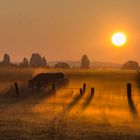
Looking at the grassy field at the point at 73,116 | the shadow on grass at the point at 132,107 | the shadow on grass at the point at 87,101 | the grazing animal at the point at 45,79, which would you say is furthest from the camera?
the grazing animal at the point at 45,79

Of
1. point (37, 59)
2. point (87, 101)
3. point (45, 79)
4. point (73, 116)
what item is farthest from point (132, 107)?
point (37, 59)

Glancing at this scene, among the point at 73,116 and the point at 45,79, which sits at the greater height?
the point at 45,79

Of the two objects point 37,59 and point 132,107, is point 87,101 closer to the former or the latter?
point 132,107

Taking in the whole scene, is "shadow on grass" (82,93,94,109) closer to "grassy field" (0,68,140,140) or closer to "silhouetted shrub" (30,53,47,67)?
"grassy field" (0,68,140,140)

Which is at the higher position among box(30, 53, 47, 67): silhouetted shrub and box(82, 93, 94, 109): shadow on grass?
box(30, 53, 47, 67): silhouetted shrub

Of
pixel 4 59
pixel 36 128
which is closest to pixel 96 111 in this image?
pixel 36 128

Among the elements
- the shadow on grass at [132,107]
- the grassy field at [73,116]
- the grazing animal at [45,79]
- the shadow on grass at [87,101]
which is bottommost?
the shadow on grass at [132,107]

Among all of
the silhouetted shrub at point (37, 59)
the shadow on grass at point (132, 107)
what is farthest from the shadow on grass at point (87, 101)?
the silhouetted shrub at point (37, 59)

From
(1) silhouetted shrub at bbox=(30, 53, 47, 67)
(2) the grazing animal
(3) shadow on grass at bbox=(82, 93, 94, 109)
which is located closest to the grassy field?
(3) shadow on grass at bbox=(82, 93, 94, 109)

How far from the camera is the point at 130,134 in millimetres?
24844

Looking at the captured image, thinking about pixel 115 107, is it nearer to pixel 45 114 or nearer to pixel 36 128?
pixel 45 114

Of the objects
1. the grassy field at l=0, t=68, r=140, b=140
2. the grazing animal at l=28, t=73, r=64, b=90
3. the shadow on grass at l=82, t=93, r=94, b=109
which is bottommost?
the shadow on grass at l=82, t=93, r=94, b=109

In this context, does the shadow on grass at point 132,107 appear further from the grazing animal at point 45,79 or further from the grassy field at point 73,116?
the grazing animal at point 45,79

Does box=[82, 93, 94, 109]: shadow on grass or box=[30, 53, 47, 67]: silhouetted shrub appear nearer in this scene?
box=[82, 93, 94, 109]: shadow on grass
